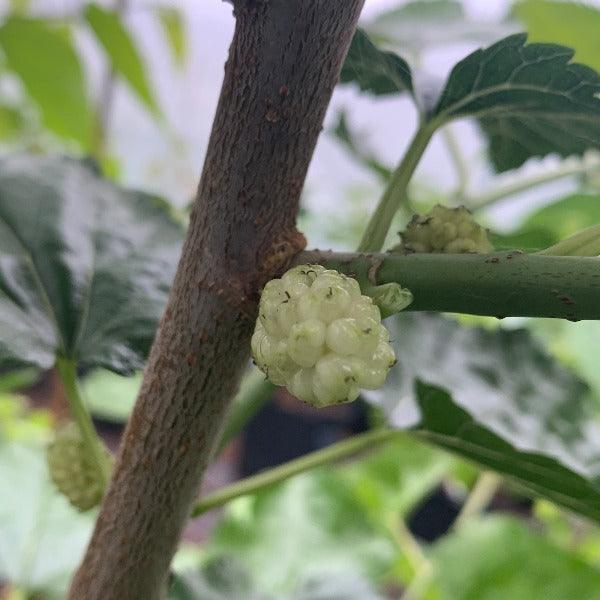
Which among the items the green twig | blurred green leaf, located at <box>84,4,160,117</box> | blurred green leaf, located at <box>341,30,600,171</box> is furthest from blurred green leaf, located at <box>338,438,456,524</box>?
blurred green leaf, located at <box>341,30,600,171</box>

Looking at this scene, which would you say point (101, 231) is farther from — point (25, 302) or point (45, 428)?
point (45, 428)

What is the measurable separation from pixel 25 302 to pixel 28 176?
0.08 m

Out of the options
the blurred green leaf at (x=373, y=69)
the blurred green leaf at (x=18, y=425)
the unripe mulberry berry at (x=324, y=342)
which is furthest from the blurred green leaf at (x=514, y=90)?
the blurred green leaf at (x=18, y=425)

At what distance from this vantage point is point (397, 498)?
78 cm

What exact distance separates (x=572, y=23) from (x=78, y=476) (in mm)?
506

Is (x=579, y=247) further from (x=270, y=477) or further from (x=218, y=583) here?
(x=218, y=583)

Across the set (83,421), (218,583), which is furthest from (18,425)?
(83,421)

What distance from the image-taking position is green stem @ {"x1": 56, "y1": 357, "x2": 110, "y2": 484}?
269mm

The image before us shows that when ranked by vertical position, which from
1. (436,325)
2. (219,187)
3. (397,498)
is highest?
(219,187)

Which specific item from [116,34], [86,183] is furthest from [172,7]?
[86,183]

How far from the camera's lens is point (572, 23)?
1.93 ft

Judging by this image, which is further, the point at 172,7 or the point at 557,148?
the point at 172,7

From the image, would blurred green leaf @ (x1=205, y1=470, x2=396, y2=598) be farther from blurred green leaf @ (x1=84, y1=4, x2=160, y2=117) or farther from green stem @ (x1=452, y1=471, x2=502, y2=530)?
blurred green leaf @ (x1=84, y1=4, x2=160, y2=117)

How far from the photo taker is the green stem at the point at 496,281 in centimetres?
16
